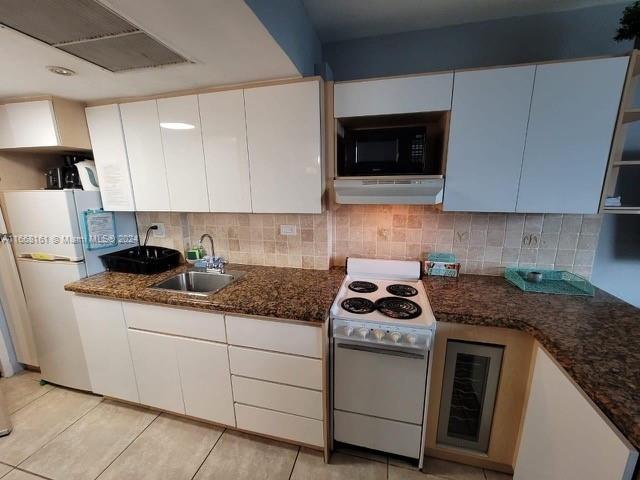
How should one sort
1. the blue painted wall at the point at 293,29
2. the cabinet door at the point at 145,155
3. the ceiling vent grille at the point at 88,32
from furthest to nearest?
the cabinet door at the point at 145,155 → the blue painted wall at the point at 293,29 → the ceiling vent grille at the point at 88,32

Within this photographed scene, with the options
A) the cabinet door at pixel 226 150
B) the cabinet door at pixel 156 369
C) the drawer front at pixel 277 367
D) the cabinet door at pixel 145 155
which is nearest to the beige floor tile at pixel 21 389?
the cabinet door at pixel 156 369

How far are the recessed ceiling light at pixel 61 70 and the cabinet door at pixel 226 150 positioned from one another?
62 centimetres

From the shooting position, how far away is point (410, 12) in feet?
4.81

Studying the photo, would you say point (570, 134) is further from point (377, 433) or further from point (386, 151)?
point (377, 433)

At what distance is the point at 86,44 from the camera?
3.63ft

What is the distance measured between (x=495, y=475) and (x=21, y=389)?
3.41 m

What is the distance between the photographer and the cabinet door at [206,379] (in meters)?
1.52

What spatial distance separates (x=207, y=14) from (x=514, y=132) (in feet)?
4.93

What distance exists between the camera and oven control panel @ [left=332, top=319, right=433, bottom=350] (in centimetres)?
123

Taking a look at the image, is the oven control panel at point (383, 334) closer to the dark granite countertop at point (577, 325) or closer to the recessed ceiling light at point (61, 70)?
the dark granite countertop at point (577, 325)

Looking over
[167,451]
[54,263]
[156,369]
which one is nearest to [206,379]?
[156,369]

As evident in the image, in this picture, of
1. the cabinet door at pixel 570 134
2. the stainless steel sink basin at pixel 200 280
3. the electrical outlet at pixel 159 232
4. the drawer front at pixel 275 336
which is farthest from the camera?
the electrical outlet at pixel 159 232

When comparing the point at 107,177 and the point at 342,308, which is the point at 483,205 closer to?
the point at 342,308

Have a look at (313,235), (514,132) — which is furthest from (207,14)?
(514,132)
